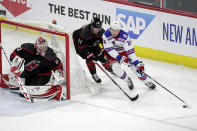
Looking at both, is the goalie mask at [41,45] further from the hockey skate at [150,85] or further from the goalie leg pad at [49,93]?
the hockey skate at [150,85]

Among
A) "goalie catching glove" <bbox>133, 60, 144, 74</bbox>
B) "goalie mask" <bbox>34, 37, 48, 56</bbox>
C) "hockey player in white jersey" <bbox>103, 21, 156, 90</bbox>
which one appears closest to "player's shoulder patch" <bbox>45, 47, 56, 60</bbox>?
"goalie mask" <bbox>34, 37, 48, 56</bbox>

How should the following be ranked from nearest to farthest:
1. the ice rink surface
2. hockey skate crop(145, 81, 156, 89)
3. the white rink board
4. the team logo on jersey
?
1. the ice rink surface
2. hockey skate crop(145, 81, 156, 89)
3. the white rink board
4. the team logo on jersey

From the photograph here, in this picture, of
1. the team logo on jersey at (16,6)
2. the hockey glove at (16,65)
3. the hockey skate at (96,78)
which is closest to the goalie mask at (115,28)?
the hockey skate at (96,78)

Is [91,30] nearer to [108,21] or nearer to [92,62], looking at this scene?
[92,62]

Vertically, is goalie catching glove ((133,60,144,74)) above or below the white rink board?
below

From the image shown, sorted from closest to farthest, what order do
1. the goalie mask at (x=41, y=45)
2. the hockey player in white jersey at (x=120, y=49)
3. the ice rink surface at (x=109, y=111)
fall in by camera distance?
the ice rink surface at (x=109, y=111) < the goalie mask at (x=41, y=45) < the hockey player in white jersey at (x=120, y=49)

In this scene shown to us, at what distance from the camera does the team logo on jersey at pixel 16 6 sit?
10117 mm

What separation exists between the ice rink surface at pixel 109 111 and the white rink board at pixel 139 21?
31.6 inches

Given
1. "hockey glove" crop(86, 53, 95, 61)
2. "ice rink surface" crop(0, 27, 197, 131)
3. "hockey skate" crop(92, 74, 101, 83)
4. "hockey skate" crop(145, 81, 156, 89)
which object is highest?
"hockey glove" crop(86, 53, 95, 61)

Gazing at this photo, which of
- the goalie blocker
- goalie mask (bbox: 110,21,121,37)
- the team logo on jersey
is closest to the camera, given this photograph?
the goalie blocker

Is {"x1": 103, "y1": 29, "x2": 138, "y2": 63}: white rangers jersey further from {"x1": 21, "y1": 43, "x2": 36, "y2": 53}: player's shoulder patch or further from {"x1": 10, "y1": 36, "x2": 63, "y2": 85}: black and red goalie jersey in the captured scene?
{"x1": 21, "y1": 43, "x2": 36, "y2": 53}: player's shoulder patch

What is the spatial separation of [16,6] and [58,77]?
3.74 m

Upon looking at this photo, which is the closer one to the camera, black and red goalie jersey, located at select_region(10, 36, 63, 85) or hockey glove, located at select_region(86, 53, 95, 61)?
black and red goalie jersey, located at select_region(10, 36, 63, 85)

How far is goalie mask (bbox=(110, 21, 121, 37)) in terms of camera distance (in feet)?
23.2
